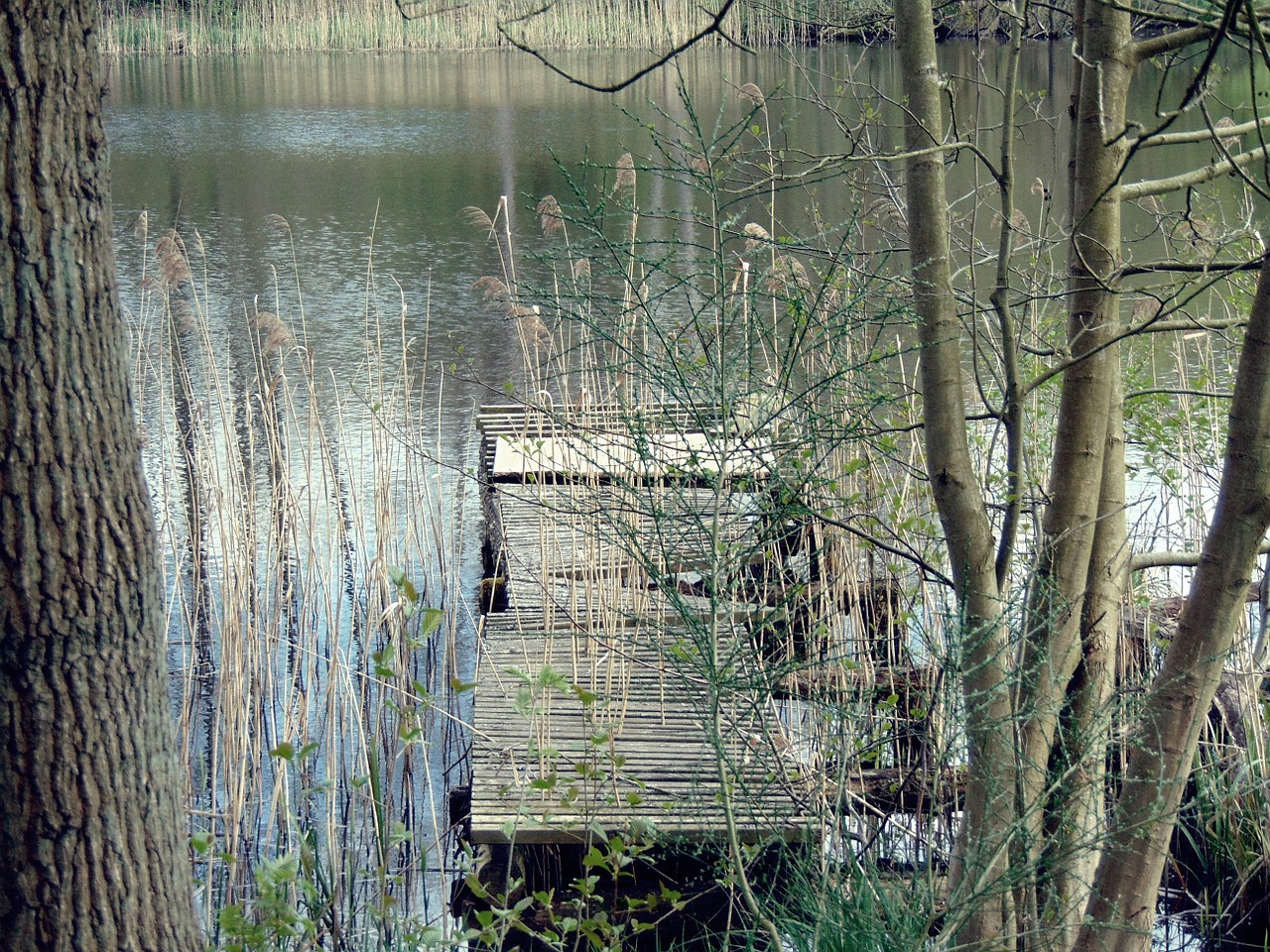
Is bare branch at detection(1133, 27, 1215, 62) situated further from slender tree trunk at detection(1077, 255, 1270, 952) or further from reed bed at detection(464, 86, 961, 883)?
reed bed at detection(464, 86, 961, 883)

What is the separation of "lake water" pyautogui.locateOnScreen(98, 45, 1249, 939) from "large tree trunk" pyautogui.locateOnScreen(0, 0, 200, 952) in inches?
18.2

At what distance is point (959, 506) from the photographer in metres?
2.66

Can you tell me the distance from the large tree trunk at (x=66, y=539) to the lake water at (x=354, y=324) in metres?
0.46

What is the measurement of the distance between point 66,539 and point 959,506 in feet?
5.25

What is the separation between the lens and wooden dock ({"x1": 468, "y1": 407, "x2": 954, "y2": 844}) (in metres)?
2.82

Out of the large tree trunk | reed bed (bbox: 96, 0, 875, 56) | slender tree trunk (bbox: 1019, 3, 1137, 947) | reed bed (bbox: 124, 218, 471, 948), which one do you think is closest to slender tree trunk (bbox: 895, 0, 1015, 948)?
slender tree trunk (bbox: 1019, 3, 1137, 947)

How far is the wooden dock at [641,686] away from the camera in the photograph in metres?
2.82

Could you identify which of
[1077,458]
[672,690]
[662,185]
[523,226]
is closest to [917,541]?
[672,690]

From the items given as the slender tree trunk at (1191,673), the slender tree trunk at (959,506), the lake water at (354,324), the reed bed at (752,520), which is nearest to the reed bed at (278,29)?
the lake water at (354,324)

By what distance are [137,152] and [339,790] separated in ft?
43.2

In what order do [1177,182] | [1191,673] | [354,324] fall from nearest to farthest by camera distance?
[1191,673] < [1177,182] < [354,324]

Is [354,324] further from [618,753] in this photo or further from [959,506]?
[959,506]

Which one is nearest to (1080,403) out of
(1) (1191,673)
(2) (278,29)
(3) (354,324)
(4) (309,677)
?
(1) (1191,673)

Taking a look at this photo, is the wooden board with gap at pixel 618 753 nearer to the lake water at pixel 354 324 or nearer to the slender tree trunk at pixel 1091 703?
the lake water at pixel 354 324
